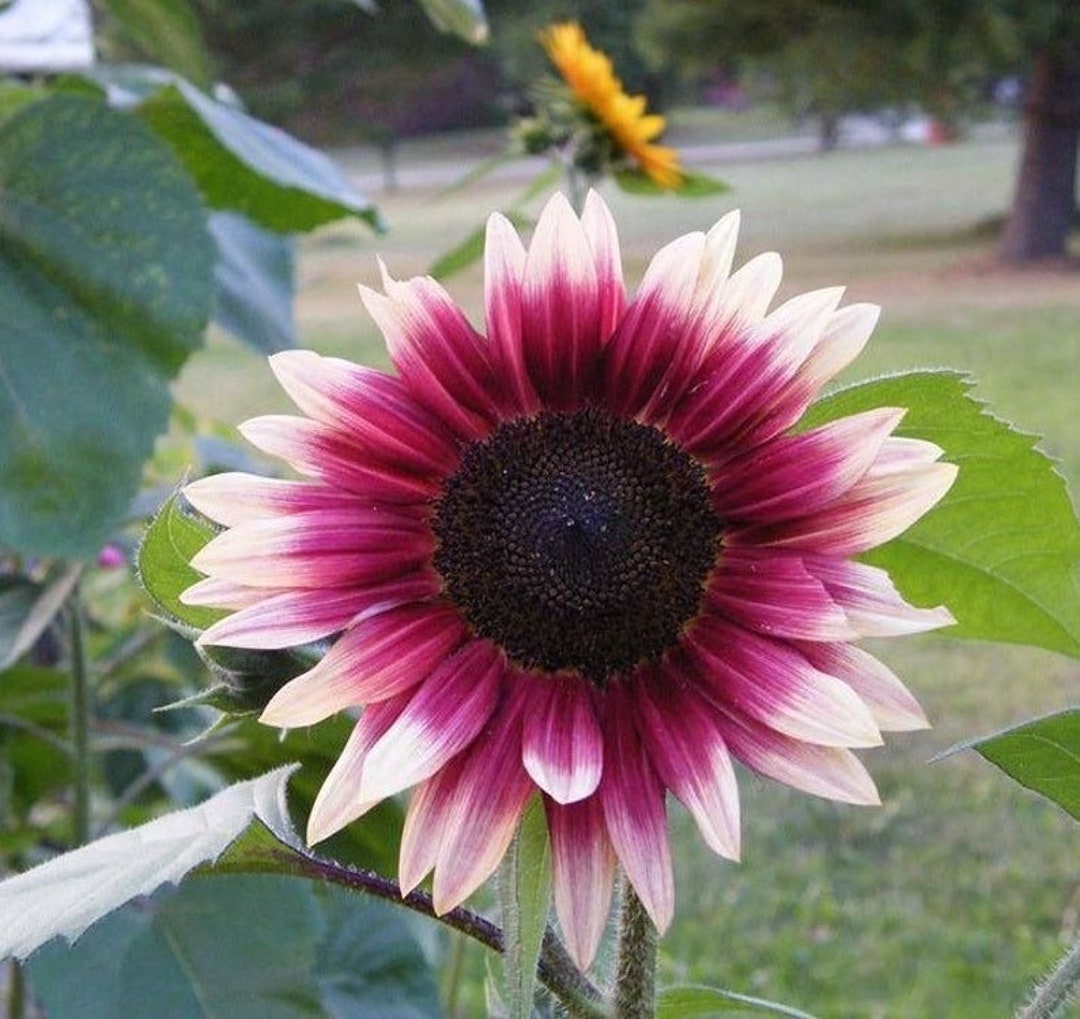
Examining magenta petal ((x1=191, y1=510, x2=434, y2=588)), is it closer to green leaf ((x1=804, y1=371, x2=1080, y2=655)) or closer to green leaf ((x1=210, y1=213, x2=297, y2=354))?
green leaf ((x1=804, y1=371, x2=1080, y2=655))

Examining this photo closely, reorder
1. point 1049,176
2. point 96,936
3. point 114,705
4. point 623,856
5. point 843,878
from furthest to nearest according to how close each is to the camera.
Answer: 1. point 1049,176
2. point 843,878
3. point 114,705
4. point 96,936
5. point 623,856

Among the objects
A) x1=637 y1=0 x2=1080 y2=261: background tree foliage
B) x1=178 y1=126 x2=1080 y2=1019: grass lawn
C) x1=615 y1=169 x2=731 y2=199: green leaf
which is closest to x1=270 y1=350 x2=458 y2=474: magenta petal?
x1=178 y1=126 x2=1080 y2=1019: grass lawn

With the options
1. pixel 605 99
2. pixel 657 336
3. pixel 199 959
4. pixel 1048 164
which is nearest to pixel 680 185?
pixel 605 99

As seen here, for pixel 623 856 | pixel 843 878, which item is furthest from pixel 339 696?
pixel 843 878

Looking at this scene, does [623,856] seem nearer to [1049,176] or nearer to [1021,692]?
[1021,692]

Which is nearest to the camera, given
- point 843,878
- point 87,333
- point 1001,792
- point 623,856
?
point 623,856

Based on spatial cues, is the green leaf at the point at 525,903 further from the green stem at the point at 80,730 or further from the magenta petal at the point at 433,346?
the green stem at the point at 80,730
